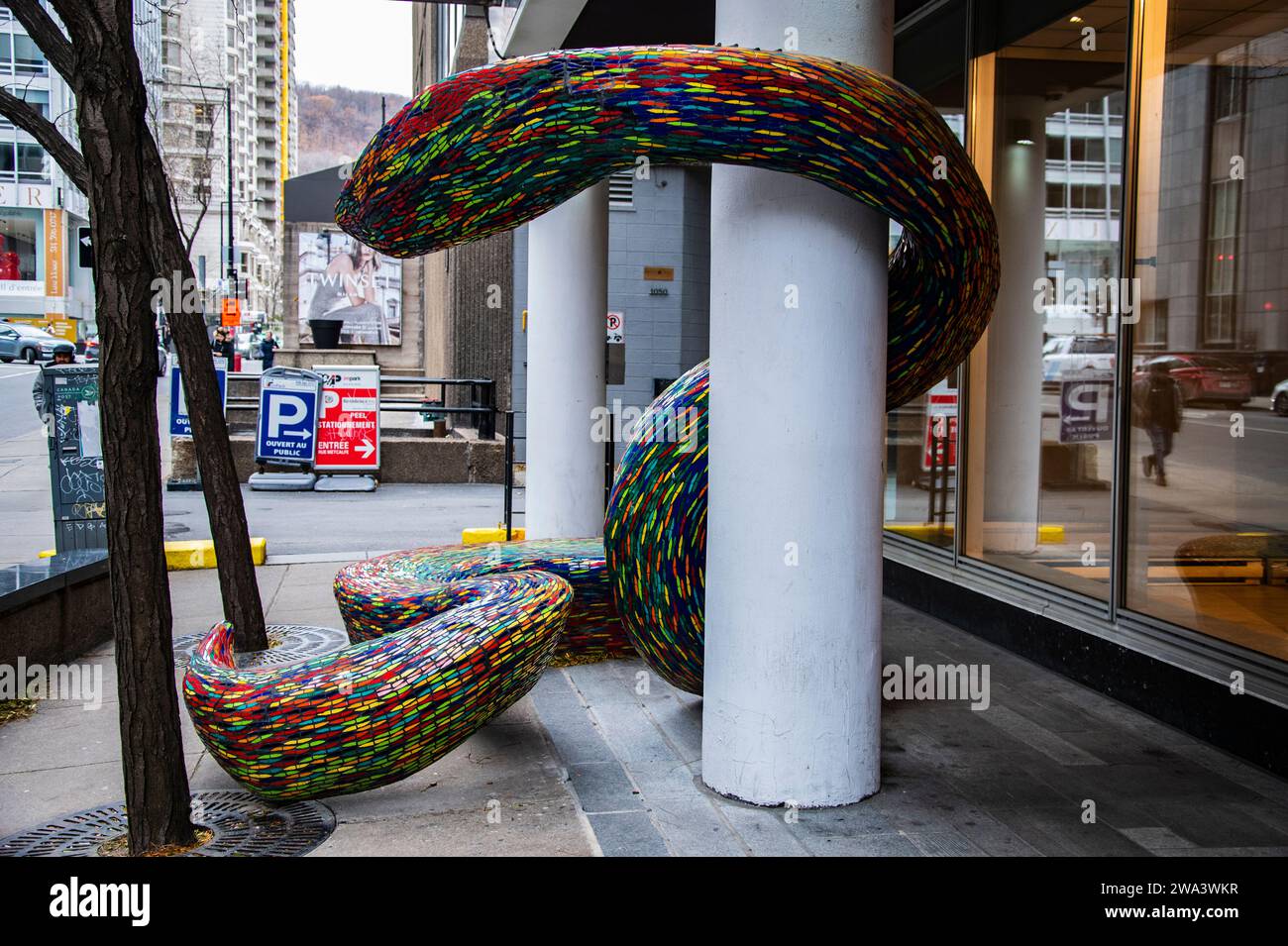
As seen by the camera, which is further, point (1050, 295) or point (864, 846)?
point (1050, 295)

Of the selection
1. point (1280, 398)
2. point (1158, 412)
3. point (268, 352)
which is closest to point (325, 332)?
point (268, 352)

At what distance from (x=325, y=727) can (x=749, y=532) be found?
70.7 inches

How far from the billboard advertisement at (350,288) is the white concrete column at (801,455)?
110 feet

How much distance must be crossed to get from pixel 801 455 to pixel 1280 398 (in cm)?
308

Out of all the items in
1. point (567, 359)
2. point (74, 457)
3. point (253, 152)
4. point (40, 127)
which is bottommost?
point (74, 457)

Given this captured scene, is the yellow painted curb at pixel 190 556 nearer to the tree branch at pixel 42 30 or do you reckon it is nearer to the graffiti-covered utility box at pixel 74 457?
the graffiti-covered utility box at pixel 74 457

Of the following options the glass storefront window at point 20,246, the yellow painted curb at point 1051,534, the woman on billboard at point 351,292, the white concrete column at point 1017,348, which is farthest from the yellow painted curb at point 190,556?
the glass storefront window at point 20,246

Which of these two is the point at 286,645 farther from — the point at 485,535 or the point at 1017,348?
the point at 1017,348

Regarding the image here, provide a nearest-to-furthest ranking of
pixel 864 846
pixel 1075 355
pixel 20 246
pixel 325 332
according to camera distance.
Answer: pixel 864 846, pixel 1075 355, pixel 325 332, pixel 20 246

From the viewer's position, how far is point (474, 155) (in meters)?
4.50

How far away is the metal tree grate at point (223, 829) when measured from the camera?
4340mm

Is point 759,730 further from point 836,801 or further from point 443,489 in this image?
point 443,489

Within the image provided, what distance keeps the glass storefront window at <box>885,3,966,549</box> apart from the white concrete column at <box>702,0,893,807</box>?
4.37 metres

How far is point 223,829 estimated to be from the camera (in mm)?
4562
